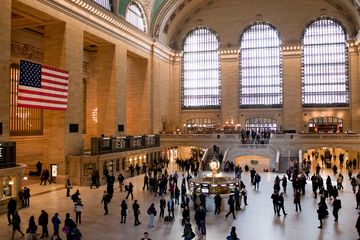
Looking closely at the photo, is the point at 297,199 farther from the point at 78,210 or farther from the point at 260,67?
the point at 260,67

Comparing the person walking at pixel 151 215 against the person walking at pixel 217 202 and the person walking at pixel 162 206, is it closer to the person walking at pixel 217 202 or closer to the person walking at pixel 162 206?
the person walking at pixel 162 206

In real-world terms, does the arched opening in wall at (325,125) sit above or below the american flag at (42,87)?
below

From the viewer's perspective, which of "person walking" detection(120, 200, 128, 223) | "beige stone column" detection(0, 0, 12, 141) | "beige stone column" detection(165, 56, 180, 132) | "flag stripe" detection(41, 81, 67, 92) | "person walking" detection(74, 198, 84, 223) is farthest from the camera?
"beige stone column" detection(165, 56, 180, 132)

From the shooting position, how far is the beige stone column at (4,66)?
59.5 feet

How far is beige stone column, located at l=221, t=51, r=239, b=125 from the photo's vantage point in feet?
135

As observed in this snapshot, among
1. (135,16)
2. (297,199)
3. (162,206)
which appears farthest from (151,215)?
(135,16)

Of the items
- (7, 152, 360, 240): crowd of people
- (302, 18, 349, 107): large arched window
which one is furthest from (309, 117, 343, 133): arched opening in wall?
(7, 152, 360, 240): crowd of people

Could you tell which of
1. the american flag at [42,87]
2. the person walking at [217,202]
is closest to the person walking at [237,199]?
the person walking at [217,202]

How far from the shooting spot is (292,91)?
3925 centimetres

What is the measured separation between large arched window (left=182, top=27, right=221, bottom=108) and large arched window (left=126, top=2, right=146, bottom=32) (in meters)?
9.17

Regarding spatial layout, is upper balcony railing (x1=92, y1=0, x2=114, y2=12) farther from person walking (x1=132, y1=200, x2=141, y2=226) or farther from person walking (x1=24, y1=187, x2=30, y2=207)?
person walking (x1=132, y1=200, x2=141, y2=226)

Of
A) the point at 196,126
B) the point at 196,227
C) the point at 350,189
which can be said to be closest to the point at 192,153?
the point at 196,126

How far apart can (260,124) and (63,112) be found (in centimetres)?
2344

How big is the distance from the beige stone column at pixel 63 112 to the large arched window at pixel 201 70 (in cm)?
2010
